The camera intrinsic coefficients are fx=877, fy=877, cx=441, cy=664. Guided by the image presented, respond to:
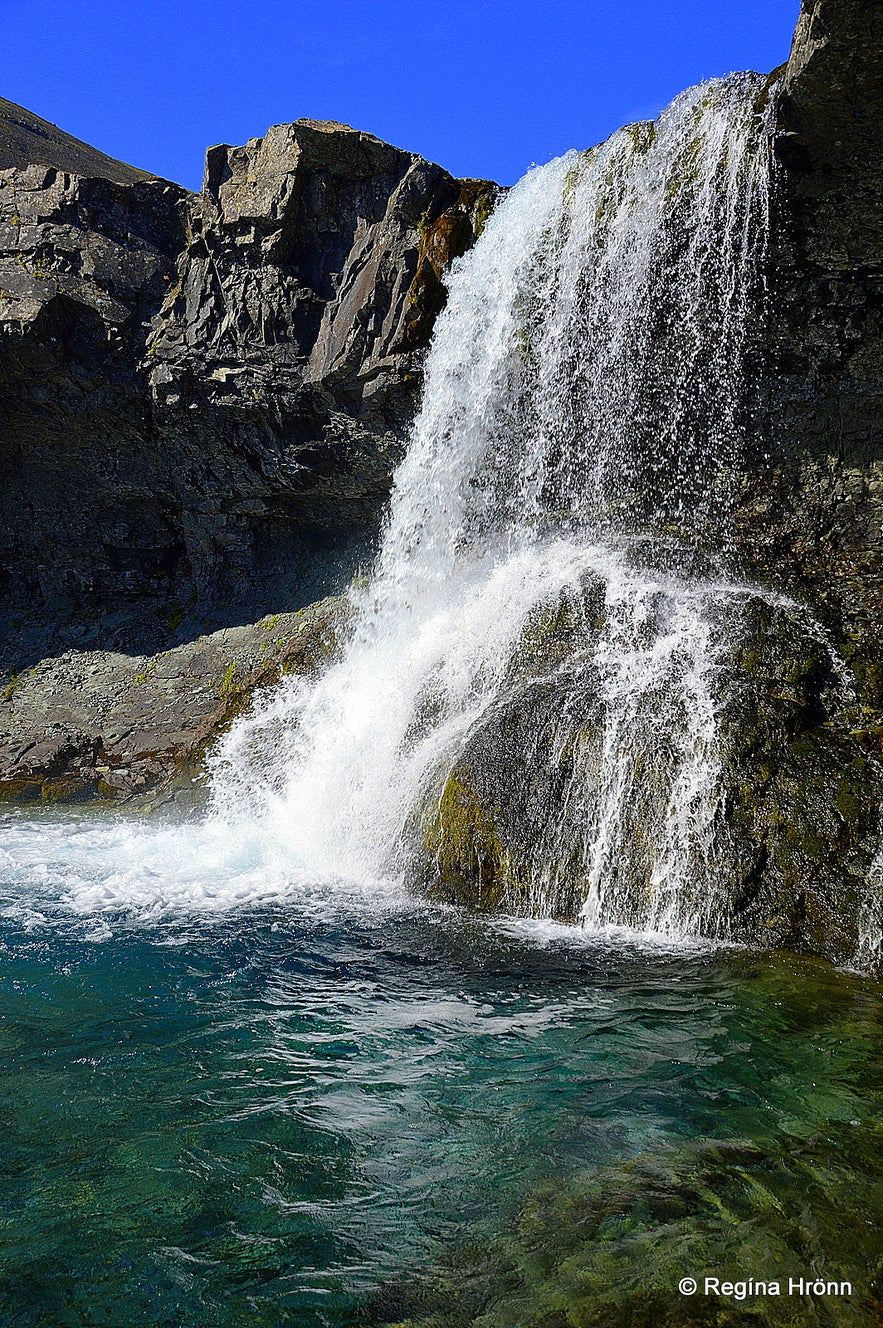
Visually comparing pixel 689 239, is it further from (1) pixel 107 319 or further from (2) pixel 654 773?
(1) pixel 107 319

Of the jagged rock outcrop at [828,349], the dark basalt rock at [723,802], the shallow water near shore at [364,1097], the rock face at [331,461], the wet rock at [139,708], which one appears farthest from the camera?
the wet rock at [139,708]

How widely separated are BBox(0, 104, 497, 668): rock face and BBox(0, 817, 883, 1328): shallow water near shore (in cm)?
954

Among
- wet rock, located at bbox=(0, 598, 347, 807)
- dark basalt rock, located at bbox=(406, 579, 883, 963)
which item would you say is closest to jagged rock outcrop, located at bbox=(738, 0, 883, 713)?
dark basalt rock, located at bbox=(406, 579, 883, 963)

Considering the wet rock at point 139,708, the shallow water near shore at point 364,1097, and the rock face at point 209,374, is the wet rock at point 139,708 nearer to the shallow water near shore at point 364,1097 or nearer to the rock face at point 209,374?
the rock face at point 209,374

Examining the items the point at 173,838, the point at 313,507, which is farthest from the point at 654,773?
the point at 313,507

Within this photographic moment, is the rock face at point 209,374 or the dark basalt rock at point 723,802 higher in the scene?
the rock face at point 209,374

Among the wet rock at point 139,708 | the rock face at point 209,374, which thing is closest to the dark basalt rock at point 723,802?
the wet rock at point 139,708

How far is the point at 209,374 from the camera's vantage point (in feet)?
49.2

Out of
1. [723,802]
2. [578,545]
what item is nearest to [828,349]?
[578,545]

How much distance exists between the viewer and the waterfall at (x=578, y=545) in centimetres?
782

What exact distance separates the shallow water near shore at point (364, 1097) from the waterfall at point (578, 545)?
1459 millimetres

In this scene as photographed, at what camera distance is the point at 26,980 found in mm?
6113

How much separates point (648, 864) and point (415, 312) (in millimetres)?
9553

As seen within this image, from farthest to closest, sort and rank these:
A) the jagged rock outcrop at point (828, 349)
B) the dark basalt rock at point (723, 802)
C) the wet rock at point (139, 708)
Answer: the wet rock at point (139, 708) → the jagged rock outcrop at point (828, 349) → the dark basalt rock at point (723, 802)
